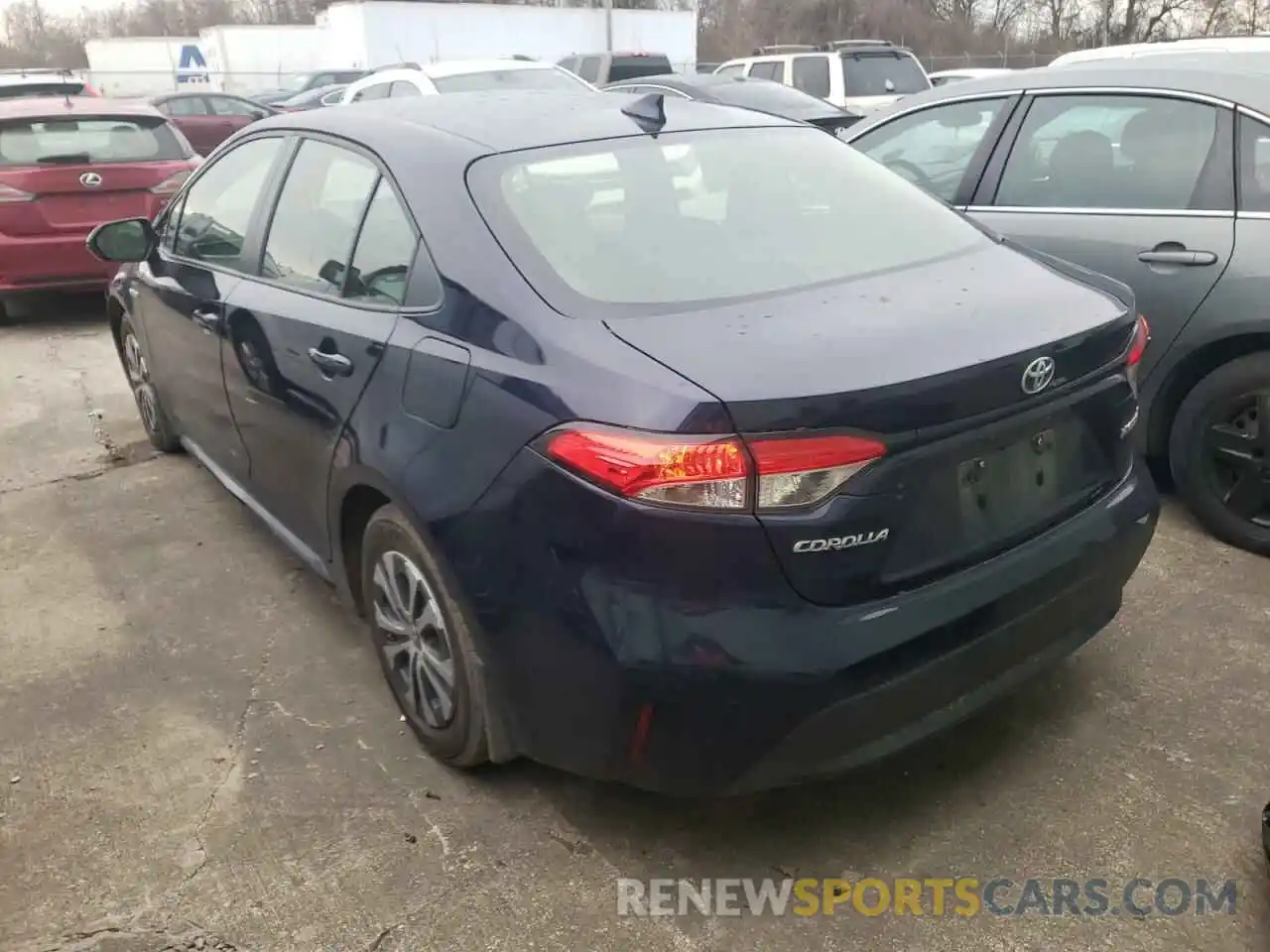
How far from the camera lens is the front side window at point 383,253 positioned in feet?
8.92

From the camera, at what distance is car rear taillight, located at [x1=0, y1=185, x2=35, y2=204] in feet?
23.3

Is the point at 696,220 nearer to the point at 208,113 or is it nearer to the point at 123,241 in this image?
the point at 123,241

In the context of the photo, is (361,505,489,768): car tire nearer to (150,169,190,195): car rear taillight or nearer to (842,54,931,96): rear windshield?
(150,169,190,195): car rear taillight

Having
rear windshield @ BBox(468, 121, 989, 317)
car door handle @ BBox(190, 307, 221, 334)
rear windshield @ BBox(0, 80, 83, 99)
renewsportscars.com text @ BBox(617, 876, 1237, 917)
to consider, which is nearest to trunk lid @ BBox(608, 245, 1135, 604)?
rear windshield @ BBox(468, 121, 989, 317)

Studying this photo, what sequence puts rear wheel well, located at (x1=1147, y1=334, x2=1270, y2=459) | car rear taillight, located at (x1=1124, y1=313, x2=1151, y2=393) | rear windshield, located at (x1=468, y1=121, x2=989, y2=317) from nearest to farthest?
rear windshield, located at (x1=468, y1=121, x2=989, y2=317) < car rear taillight, located at (x1=1124, y1=313, x2=1151, y2=393) < rear wheel well, located at (x1=1147, y1=334, x2=1270, y2=459)

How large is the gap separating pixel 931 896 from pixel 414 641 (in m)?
1.38

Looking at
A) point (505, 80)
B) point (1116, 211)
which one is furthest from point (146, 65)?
point (1116, 211)

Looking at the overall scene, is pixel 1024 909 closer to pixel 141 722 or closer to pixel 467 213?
pixel 467 213

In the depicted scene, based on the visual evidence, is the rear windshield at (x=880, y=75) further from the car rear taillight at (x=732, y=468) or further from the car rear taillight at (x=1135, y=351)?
the car rear taillight at (x=732, y=468)

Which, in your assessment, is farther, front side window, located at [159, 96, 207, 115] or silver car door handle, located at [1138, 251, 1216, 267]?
front side window, located at [159, 96, 207, 115]

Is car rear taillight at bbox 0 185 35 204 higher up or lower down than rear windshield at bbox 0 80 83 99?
lower down

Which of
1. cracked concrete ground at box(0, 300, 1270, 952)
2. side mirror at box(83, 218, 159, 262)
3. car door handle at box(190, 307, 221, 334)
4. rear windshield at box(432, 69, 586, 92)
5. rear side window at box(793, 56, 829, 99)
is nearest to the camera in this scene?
cracked concrete ground at box(0, 300, 1270, 952)

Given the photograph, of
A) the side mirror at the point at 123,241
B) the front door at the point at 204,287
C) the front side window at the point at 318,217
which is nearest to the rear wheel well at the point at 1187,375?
the front side window at the point at 318,217

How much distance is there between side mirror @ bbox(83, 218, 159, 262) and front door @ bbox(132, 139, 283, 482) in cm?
7
